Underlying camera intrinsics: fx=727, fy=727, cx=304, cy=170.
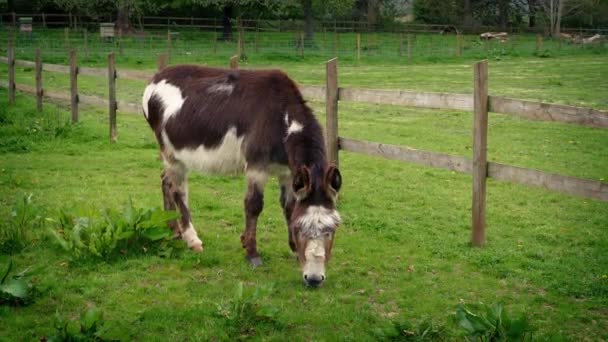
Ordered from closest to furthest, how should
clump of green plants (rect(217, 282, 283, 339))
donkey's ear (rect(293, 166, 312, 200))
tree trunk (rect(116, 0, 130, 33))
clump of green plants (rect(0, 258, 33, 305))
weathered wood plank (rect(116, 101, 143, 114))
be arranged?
clump of green plants (rect(217, 282, 283, 339)) < clump of green plants (rect(0, 258, 33, 305)) < donkey's ear (rect(293, 166, 312, 200)) < weathered wood plank (rect(116, 101, 143, 114)) < tree trunk (rect(116, 0, 130, 33))

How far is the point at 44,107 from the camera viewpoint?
16.9 meters

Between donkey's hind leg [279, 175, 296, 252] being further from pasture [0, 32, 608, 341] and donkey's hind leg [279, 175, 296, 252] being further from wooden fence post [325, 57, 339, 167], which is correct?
wooden fence post [325, 57, 339, 167]

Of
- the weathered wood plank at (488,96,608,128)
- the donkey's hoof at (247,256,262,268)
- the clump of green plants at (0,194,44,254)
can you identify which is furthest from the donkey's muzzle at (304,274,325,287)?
the clump of green plants at (0,194,44,254)

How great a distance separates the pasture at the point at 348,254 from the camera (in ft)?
17.2

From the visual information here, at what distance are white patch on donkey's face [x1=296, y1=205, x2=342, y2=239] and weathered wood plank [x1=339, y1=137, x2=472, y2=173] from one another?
211 centimetres

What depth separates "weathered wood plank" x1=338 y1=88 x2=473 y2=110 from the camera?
7297mm

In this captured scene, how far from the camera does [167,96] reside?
7465 mm

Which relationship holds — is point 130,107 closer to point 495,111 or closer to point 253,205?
point 253,205

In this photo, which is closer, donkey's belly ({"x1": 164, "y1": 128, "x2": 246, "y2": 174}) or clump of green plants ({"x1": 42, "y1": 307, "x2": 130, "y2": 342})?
clump of green plants ({"x1": 42, "y1": 307, "x2": 130, "y2": 342})

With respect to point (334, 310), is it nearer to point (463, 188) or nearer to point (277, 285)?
point (277, 285)

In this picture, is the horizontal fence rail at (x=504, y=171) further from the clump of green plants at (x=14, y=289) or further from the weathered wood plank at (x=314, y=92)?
the clump of green plants at (x=14, y=289)

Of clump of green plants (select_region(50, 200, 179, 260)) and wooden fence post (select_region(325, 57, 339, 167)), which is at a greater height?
wooden fence post (select_region(325, 57, 339, 167))

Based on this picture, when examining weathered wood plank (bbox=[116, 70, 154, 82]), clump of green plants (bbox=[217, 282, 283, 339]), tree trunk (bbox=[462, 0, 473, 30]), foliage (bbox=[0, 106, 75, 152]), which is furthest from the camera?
tree trunk (bbox=[462, 0, 473, 30])

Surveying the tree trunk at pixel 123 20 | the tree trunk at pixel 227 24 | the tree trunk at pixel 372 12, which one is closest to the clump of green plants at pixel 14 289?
the tree trunk at pixel 123 20
